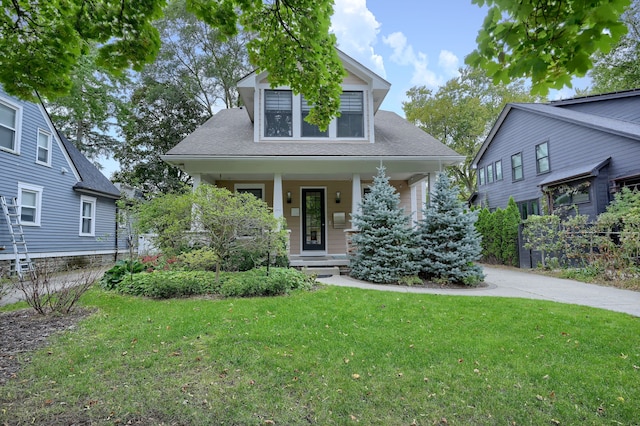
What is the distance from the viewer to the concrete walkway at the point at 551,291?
5.68 metres

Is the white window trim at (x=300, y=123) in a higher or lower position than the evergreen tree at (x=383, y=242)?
higher

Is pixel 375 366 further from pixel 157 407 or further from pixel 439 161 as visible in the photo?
pixel 439 161

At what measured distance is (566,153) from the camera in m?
12.4

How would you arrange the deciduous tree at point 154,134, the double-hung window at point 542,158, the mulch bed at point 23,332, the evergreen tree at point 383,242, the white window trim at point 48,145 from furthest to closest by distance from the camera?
the deciduous tree at point 154,134, the double-hung window at point 542,158, the white window trim at point 48,145, the evergreen tree at point 383,242, the mulch bed at point 23,332

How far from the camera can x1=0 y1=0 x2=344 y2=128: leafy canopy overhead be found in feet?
11.5

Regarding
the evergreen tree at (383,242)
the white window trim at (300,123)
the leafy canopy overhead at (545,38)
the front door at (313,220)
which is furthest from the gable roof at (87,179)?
the leafy canopy overhead at (545,38)

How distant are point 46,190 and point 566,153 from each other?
60.2 ft

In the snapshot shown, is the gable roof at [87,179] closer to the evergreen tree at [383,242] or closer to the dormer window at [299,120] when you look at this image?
the dormer window at [299,120]

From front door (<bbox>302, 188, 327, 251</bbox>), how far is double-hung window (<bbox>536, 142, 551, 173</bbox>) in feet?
30.5

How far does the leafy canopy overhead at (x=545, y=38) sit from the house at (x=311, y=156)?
611cm

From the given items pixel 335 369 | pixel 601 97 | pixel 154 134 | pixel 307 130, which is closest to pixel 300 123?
pixel 307 130

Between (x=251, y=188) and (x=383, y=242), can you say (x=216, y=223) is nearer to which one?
(x=383, y=242)

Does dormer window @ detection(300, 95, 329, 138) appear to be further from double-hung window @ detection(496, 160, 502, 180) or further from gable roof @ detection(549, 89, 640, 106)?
gable roof @ detection(549, 89, 640, 106)

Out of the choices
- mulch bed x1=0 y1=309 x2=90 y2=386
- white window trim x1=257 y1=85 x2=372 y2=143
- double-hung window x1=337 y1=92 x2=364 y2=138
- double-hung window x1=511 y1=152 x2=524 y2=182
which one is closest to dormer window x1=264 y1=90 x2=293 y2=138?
white window trim x1=257 y1=85 x2=372 y2=143
